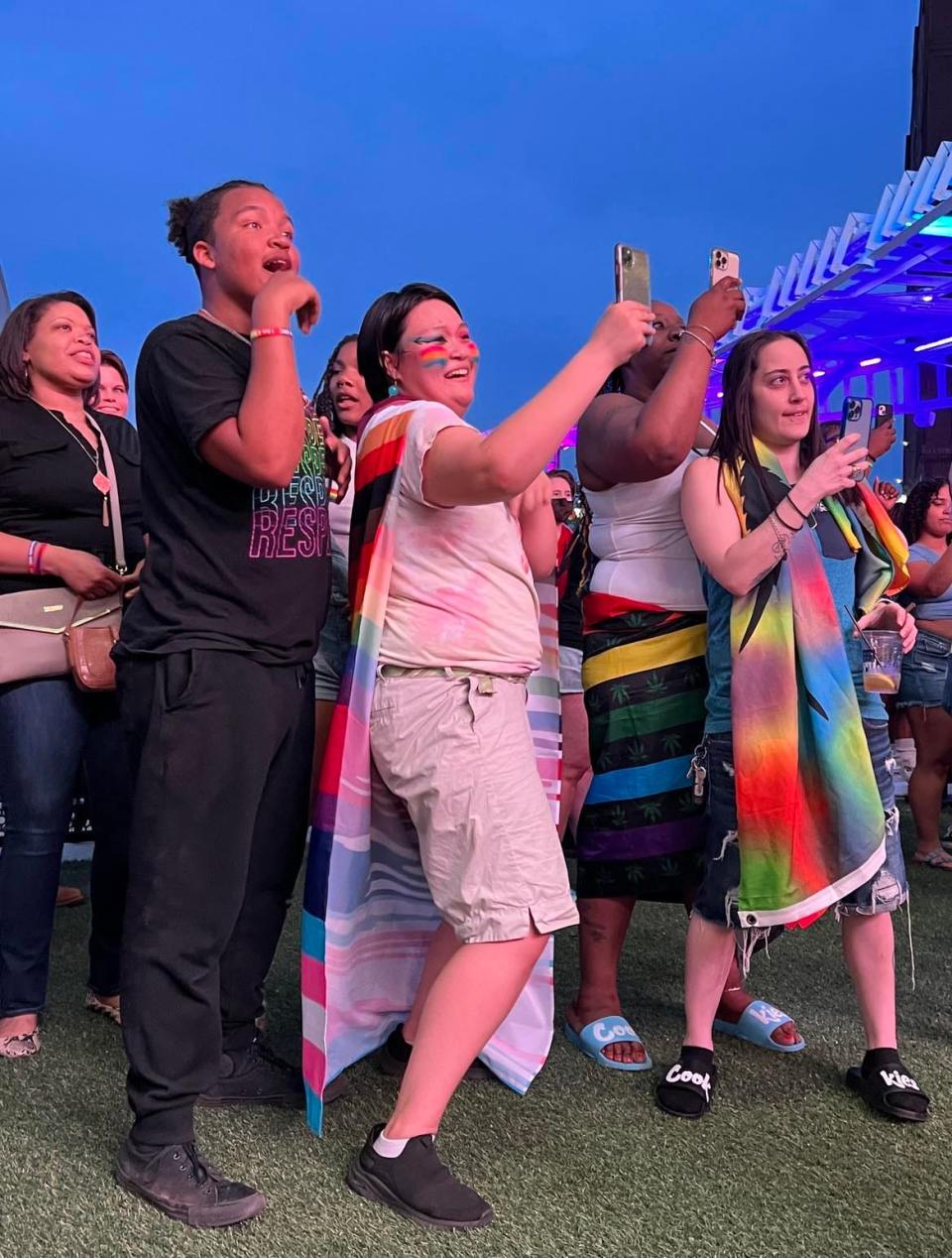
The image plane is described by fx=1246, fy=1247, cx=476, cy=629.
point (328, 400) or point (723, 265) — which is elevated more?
point (723, 265)

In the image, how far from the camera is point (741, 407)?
252 cm

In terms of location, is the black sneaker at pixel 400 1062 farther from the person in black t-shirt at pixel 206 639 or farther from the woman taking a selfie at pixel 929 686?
the woman taking a selfie at pixel 929 686

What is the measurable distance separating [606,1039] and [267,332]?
1.66 meters

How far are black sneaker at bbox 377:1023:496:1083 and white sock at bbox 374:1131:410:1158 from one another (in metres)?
0.55

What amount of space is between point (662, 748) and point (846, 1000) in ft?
3.11

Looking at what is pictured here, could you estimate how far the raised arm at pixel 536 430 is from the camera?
1.79 metres

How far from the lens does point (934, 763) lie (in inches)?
196

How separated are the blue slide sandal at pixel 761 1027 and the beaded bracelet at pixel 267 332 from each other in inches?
72.8

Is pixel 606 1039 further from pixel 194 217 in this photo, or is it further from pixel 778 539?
pixel 194 217

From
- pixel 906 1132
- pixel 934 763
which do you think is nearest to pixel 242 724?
pixel 906 1132

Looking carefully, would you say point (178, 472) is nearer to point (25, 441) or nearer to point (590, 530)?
point (25, 441)

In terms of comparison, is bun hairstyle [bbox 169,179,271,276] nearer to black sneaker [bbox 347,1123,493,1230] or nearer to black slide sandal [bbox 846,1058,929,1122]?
black sneaker [bbox 347,1123,493,1230]

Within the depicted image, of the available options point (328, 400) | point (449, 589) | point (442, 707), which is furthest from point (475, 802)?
point (328, 400)

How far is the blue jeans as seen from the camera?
2.67 m
